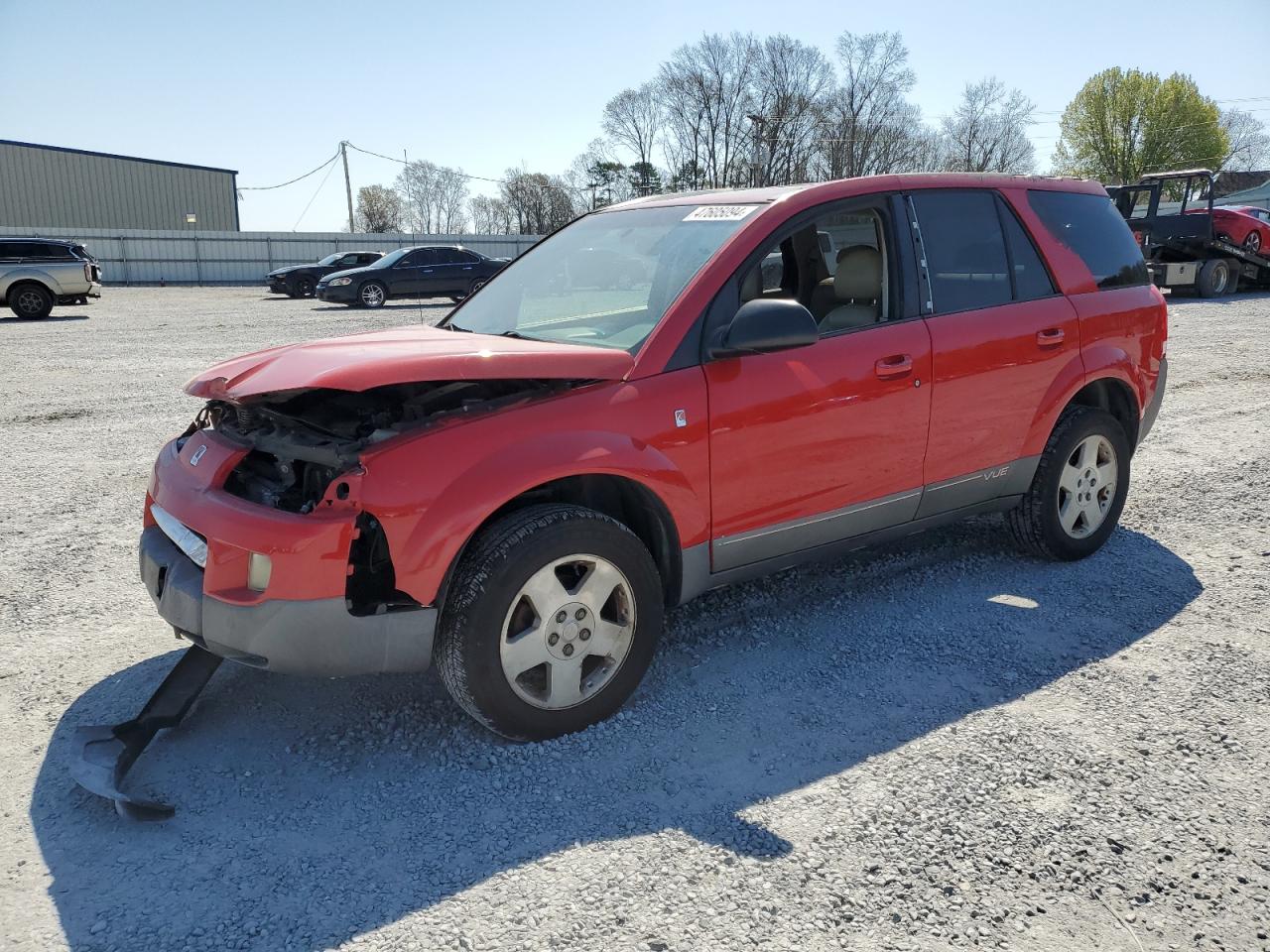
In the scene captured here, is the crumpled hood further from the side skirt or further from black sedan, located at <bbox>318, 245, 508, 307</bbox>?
black sedan, located at <bbox>318, 245, 508, 307</bbox>

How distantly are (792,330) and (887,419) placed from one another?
77 centimetres

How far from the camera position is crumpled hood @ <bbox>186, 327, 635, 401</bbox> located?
291 cm

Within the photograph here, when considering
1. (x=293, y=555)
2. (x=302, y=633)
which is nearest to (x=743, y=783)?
(x=302, y=633)

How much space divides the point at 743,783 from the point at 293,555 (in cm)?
155

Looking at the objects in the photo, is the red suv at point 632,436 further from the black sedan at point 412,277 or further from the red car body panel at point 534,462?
the black sedan at point 412,277

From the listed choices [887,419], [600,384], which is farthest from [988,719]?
[600,384]

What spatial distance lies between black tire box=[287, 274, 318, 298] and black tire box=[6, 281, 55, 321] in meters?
7.74

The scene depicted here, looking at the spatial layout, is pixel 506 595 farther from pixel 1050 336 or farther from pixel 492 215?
pixel 492 215

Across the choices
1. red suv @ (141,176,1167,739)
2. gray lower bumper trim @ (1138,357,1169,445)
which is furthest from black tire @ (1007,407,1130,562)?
gray lower bumper trim @ (1138,357,1169,445)

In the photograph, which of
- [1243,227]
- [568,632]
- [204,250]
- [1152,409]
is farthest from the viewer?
[204,250]

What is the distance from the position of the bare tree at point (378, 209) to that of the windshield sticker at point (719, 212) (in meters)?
70.7

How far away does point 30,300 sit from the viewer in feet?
65.5

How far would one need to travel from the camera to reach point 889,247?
411cm

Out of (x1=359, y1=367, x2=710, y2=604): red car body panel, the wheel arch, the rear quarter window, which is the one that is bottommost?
the wheel arch
